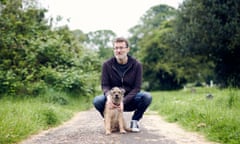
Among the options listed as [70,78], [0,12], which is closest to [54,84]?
[70,78]

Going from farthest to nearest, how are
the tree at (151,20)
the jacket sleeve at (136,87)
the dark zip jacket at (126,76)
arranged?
the tree at (151,20) → the dark zip jacket at (126,76) → the jacket sleeve at (136,87)

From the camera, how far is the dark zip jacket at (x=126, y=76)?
6.09 m

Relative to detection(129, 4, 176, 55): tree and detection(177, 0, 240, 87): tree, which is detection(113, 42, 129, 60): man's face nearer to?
detection(177, 0, 240, 87): tree

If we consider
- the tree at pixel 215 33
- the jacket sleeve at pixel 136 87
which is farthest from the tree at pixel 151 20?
the jacket sleeve at pixel 136 87

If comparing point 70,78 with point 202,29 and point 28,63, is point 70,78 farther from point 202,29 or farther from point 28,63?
point 202,29

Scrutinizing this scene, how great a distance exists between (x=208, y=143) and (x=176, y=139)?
0.53m

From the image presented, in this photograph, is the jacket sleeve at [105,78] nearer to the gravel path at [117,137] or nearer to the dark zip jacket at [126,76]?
the dark zip jacket at [126,76]

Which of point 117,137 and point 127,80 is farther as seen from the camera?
point 127,80

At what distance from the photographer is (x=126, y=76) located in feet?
20.0

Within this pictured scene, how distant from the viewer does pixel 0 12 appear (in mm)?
12453

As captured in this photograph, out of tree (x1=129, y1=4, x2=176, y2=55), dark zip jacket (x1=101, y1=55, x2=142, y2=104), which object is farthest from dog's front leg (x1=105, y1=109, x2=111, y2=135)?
tree (x1=129, y1=4, x2=176, y2=55)

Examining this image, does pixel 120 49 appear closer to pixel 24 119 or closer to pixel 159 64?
pixel 24 119

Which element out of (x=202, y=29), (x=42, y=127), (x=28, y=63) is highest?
(x=202, y=29)

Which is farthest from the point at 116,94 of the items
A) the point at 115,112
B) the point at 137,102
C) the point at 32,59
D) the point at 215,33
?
the point at 215,33
